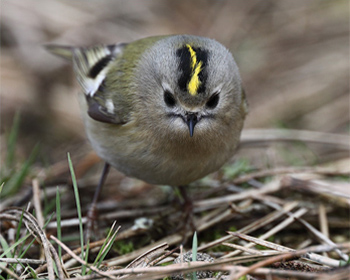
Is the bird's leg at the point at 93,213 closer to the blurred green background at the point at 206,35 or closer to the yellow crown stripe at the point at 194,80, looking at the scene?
the blurred green background at the point at 206,35

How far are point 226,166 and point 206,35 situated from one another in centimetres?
254

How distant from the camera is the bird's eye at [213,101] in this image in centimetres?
271

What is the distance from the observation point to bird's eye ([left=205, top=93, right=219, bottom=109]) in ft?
8.88

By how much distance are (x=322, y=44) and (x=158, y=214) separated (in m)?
3.78

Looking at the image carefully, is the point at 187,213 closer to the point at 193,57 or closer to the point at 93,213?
the point at 93,213

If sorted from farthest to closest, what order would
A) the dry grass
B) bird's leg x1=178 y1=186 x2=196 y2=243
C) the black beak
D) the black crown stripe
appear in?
the black crown stripe < bird's leg x1=178 y1=186 x2=196 y2=243 < the black beak < the dry grass

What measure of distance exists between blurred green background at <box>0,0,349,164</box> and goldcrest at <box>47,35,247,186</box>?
1.63 metres

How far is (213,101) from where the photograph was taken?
9.02 feet

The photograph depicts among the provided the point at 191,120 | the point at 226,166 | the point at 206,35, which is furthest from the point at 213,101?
the point at 206,35

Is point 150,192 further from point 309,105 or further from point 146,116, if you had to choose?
point 309,105


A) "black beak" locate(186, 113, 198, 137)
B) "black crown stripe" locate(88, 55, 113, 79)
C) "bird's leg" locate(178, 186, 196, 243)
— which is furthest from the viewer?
"black crown stripe" locate(88, 55, 113, 79)

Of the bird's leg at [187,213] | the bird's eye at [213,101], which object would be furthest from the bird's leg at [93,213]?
the bird's eye at [213,101]

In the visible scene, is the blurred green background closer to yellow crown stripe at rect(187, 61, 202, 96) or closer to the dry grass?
the dry grass

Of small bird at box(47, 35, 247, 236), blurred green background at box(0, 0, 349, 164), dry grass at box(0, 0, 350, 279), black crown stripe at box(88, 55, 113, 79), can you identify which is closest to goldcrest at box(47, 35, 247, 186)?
small bird at box(47, 35, 247, 236)
